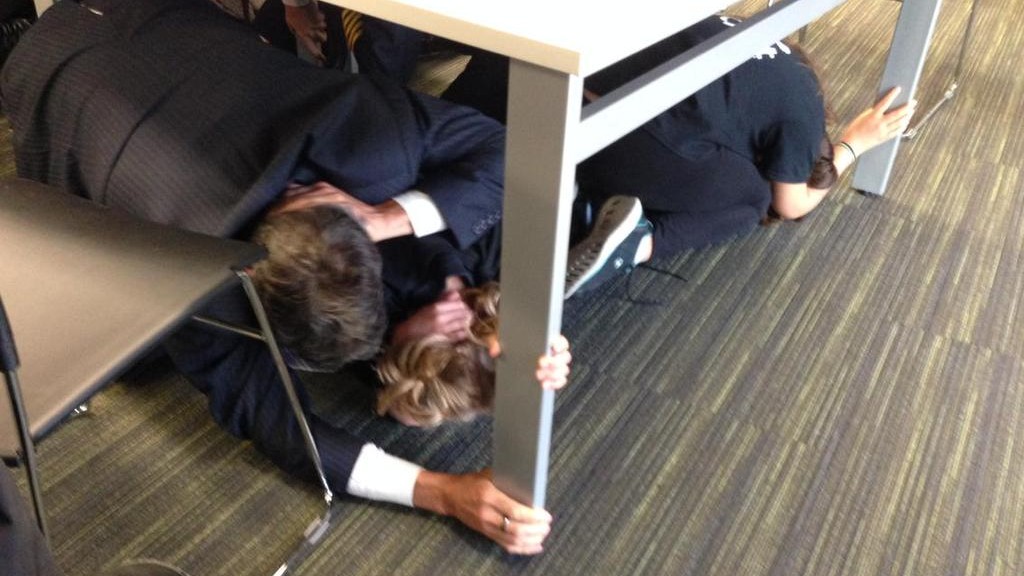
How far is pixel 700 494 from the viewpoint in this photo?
50.5 inches

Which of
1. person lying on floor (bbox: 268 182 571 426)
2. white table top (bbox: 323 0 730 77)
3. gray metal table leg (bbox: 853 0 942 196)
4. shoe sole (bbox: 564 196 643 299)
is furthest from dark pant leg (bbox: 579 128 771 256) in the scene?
white table top (bbox: 323 0 730 77)

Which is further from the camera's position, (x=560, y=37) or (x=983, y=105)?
(x=983, y=105)

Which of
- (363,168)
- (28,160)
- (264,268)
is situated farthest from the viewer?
(28,160)

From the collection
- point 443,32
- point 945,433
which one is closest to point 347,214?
point 443,32

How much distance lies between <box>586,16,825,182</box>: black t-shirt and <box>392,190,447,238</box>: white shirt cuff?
1.76ft

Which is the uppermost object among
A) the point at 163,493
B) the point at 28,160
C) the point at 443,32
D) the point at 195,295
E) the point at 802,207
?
the point at 443,32

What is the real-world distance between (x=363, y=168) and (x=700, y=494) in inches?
27.1

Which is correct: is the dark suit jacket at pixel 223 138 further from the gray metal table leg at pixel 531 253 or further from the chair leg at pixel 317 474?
the gray metal table leg at pixel 531 253

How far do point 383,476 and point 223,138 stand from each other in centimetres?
52

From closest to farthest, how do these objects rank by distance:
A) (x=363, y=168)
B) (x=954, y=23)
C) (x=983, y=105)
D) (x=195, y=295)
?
(x=195, y=295), (x=363, y=168), (x=983, y=105), (x=954, y=23)

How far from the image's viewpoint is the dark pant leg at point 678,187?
170 centimetres

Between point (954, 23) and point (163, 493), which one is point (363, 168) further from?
point (954, 23)

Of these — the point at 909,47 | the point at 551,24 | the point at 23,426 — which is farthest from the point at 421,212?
the point at 909,47

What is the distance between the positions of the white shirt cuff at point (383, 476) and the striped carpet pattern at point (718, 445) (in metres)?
0.04
